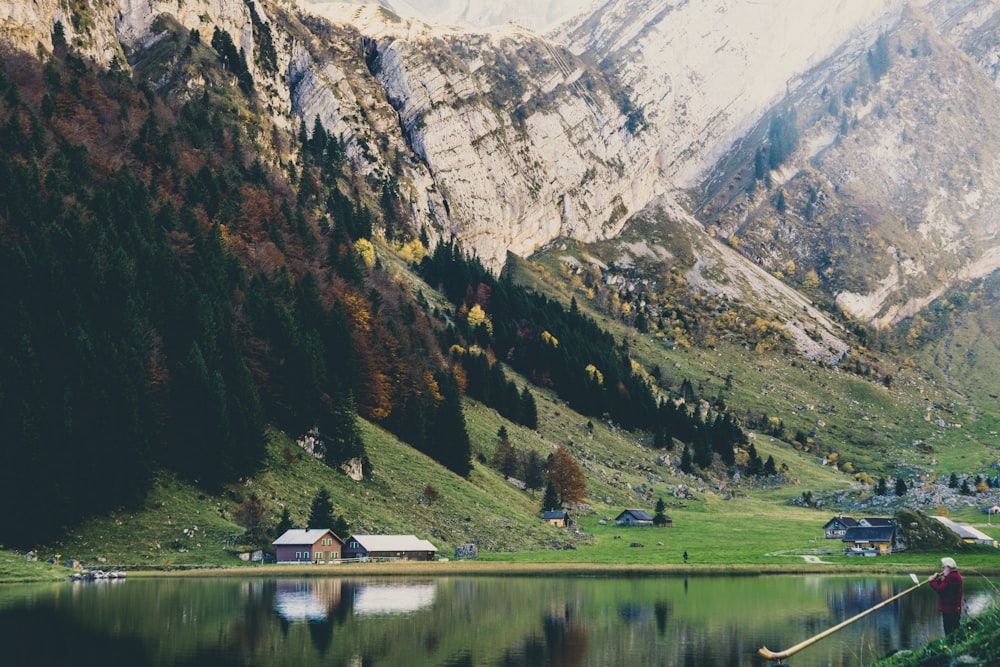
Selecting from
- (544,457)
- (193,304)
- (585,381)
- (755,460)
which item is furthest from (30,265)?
(755,460)

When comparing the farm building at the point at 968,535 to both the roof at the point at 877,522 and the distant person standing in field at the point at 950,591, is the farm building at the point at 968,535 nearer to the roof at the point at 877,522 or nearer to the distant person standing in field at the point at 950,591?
the roof at the point at 877,522

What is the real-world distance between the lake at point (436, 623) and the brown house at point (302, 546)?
843cm

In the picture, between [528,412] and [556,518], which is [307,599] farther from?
[528,412]

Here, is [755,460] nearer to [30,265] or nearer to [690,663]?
[30,265]

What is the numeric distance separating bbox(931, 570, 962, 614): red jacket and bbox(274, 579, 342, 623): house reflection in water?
32.5 m

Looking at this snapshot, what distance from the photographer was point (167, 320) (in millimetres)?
108438

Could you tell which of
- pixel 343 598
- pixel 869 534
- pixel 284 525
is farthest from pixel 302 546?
pixel 869 534

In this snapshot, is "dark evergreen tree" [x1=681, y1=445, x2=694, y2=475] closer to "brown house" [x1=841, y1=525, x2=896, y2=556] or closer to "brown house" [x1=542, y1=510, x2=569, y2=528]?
"brown house" [x1=542, y1=510, x2=569, y2=528]

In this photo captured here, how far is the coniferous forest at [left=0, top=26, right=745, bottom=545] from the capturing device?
86562mm

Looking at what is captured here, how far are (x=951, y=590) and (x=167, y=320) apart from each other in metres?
91.9

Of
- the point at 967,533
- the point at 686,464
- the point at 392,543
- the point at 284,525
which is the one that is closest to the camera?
the point at 284,525

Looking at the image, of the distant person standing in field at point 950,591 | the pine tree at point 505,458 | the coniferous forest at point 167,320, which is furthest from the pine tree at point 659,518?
the distant person standing in field at point 950,591

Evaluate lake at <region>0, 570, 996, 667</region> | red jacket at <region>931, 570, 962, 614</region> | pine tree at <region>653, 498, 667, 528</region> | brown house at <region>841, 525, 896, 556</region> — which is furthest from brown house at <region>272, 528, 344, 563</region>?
red jacket at <region>931, 570, 962, 614</region>

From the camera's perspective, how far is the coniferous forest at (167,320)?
3408 inches
